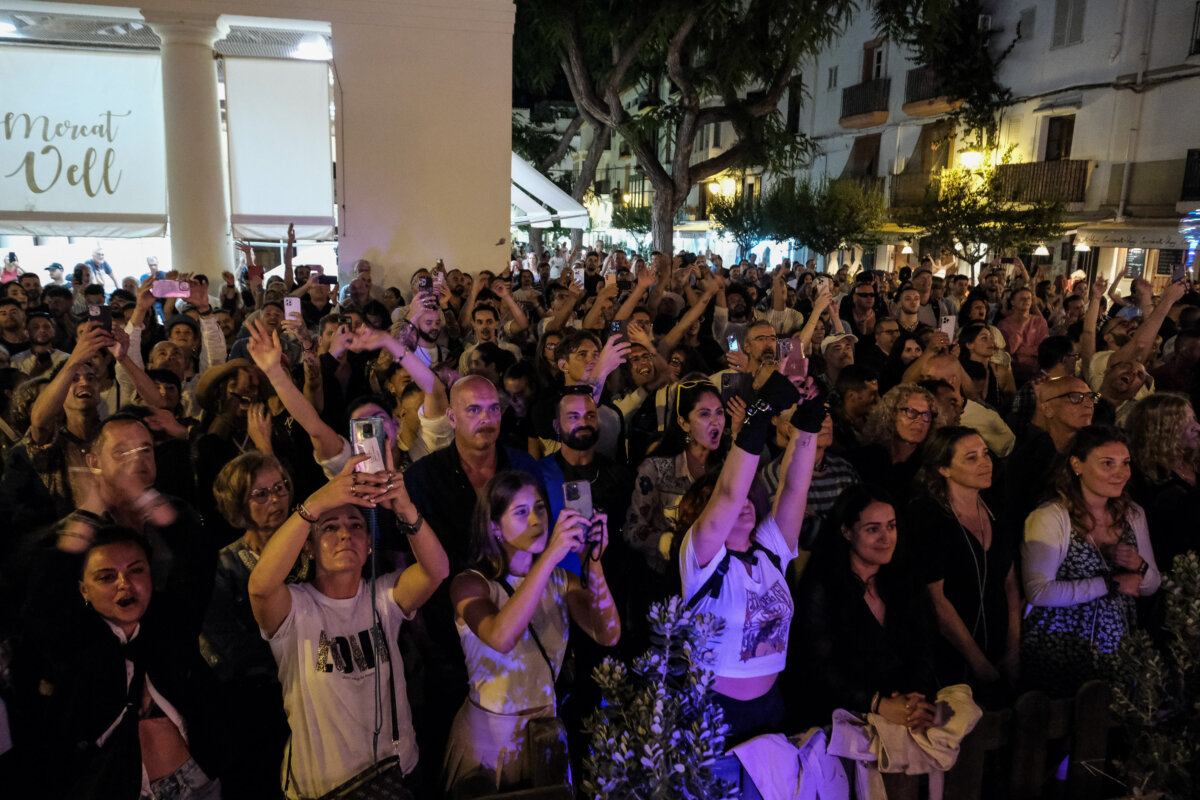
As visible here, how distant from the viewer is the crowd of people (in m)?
2.57

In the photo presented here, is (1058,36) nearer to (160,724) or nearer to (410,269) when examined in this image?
(410,269)

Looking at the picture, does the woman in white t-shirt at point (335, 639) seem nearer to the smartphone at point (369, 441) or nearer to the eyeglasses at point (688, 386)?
the smartphone at point (369, 441)

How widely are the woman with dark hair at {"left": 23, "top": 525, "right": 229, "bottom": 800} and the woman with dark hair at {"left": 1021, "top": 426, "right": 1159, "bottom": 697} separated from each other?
9.86 feet

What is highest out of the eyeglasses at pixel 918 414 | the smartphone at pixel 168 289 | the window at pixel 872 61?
the window at pixel 872 61

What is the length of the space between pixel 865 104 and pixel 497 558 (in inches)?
1158

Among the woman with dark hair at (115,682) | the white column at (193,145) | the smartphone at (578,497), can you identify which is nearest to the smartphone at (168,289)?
the woman with dark hair at (115,682)

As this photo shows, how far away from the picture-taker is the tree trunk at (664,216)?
17828mm

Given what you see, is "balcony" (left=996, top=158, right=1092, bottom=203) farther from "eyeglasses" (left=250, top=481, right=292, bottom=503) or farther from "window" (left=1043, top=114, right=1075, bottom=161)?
"eyeglasses" (left=250, top=481, right=292, bottom=503)

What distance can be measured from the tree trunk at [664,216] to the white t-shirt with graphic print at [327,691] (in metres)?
15.6

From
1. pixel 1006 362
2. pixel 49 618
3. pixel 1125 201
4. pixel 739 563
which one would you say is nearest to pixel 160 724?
pixel 49 618

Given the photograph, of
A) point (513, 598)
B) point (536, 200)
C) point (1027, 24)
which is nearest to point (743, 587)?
point (513, 598)

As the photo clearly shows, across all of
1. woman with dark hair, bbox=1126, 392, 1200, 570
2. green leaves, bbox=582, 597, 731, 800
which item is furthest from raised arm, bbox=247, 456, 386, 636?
woman with dark hair, bbox=1126, 392, 1200, 570

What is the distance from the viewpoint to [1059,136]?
2278cm

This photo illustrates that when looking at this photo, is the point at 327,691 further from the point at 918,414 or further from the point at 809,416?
the point at 918,414
